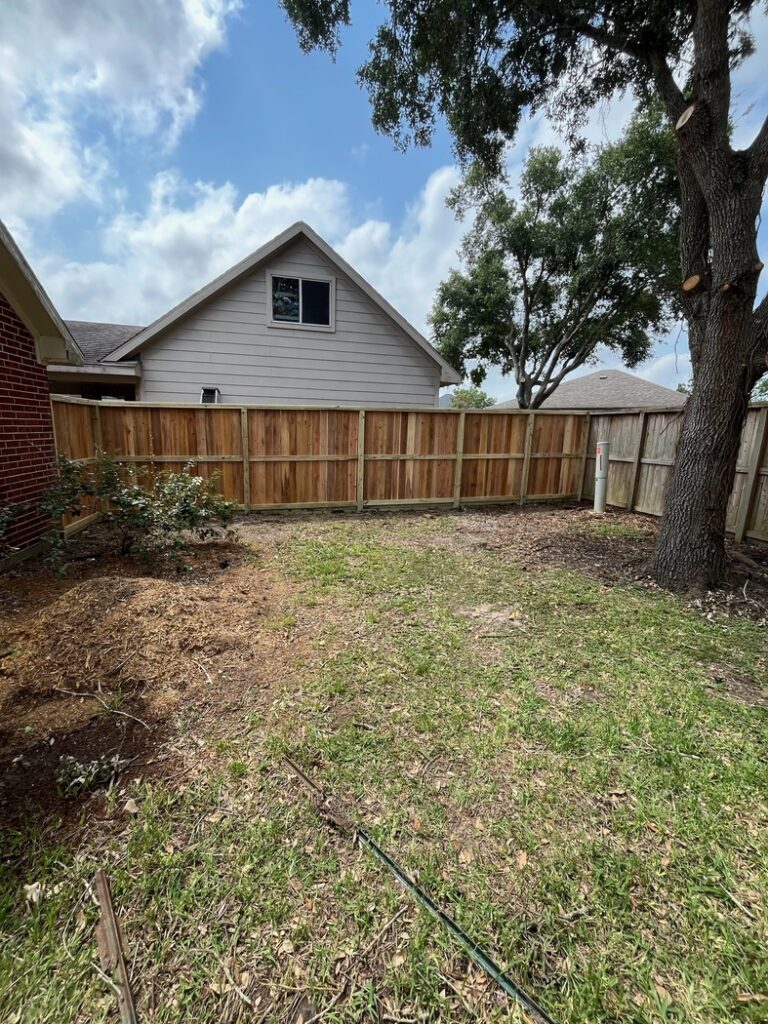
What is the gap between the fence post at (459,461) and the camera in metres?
8.36

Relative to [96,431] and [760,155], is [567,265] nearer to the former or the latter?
[760,155]

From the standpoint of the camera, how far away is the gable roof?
857 cm

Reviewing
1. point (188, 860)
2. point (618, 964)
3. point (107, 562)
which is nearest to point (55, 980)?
point (188, 860)

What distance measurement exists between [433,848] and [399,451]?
22.6 feet

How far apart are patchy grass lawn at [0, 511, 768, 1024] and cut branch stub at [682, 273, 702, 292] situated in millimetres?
3507

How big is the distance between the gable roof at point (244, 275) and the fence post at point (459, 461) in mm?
3391

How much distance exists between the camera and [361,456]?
312 inches

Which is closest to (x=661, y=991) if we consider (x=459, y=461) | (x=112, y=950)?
(x=112, y=950)

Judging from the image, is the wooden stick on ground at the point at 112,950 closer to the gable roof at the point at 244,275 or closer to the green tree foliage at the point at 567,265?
the gable roof at the point at 244,275

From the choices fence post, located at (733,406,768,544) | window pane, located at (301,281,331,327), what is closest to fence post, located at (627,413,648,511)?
fence post, located at (733,406,768,544)

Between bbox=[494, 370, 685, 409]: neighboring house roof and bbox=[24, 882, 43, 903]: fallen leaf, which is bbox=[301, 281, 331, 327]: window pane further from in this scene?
bbox=[494, 370, 685, 409]: neighboring house roof

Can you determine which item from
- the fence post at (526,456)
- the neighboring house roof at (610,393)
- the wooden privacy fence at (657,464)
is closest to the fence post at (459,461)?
the fence post at (526,456)

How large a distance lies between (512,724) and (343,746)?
37.5 inches

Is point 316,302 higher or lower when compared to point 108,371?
higher
